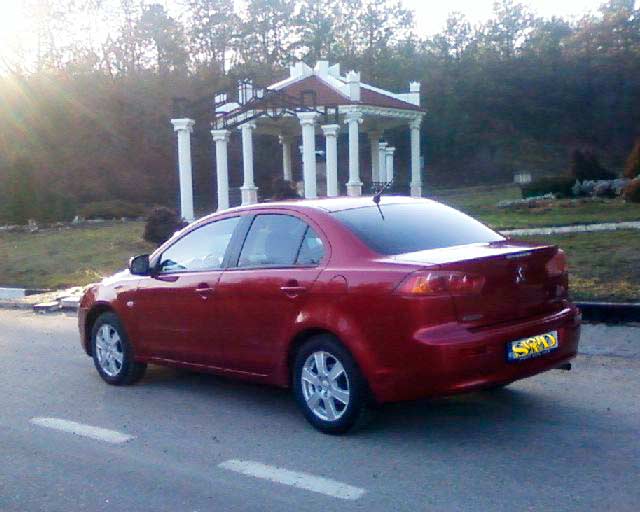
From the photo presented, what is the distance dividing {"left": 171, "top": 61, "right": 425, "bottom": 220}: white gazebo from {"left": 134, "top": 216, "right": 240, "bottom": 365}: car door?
17.9 m

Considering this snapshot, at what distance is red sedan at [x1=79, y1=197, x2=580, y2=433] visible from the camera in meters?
6.17

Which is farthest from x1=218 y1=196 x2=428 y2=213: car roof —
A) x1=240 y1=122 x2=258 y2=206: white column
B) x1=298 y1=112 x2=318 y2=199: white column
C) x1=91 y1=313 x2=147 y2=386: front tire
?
x1=240 y1=122 x2=258 y2=206: white column

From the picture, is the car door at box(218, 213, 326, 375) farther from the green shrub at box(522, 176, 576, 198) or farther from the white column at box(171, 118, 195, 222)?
the green shrub at box(522, 176, 576, 198)

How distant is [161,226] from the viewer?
2100cm

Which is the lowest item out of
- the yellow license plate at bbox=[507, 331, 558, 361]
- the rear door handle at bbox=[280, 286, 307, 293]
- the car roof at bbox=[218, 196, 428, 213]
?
the yellow license plate at bbox=[507, 331, 558, 361]

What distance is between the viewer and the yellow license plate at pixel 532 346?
20.8ft

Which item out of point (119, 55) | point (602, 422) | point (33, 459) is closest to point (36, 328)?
point (33, 459)

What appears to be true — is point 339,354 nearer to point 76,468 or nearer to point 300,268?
point 300,268

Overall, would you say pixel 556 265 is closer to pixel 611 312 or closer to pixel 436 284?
pixel 436 284

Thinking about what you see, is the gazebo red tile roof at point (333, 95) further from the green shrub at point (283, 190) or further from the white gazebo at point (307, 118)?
the green shrub at point (283, 190)

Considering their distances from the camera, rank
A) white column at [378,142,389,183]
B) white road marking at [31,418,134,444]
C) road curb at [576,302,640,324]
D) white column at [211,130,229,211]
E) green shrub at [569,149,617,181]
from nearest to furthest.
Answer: white road marking at [31,418,134,444]
road curb at [576,302,640,324]
white column at [211,130,229,211]
green shrub at [569,149,617,181]
white column at [378,142,389,183]

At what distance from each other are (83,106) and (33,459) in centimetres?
4174

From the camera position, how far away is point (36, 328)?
12805mm

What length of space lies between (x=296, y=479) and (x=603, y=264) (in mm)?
8093
